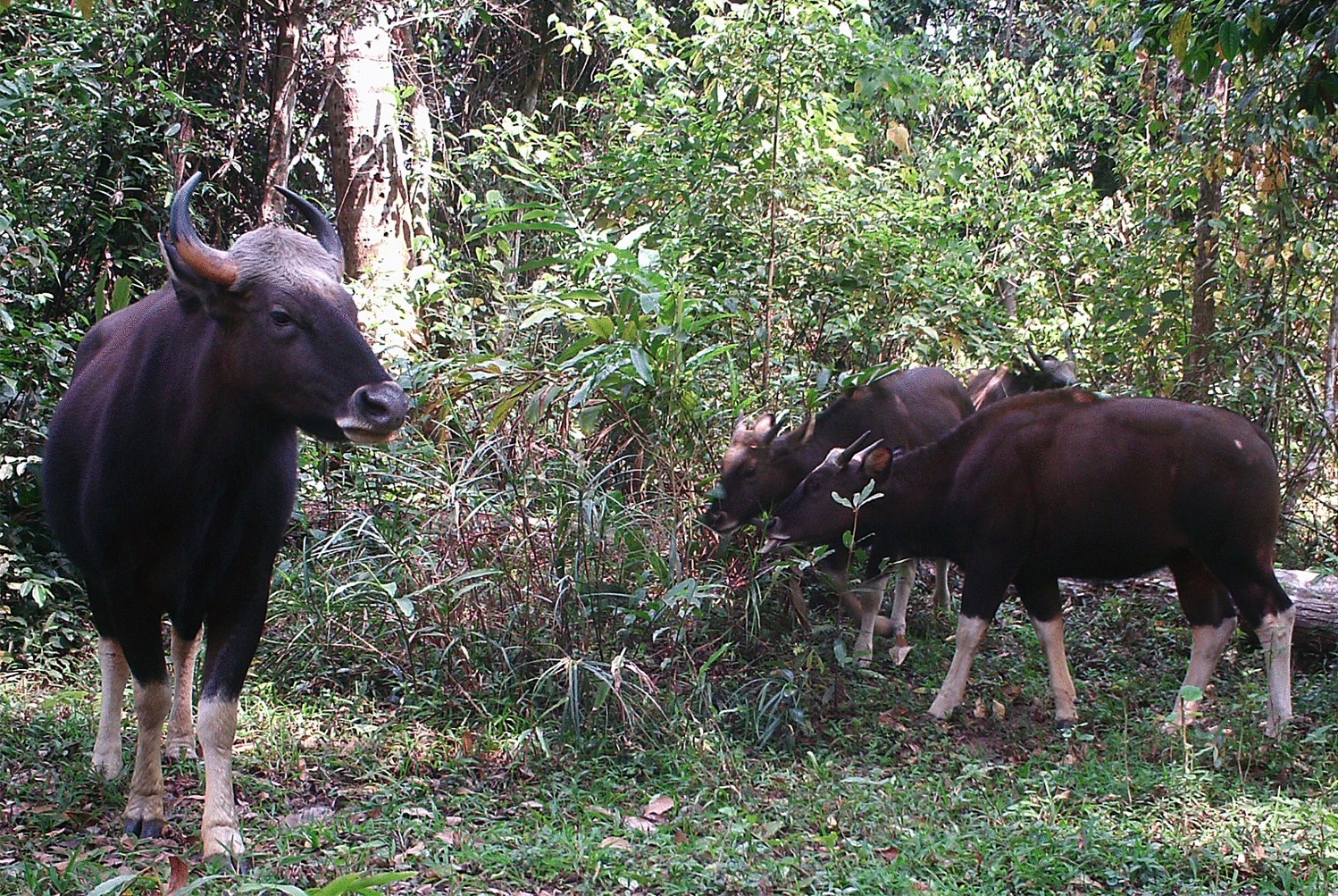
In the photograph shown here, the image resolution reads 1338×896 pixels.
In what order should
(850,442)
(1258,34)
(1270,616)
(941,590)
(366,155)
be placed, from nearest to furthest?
(1258,34) → (1270,616) → (850,442) → (941,590) → (366,155)

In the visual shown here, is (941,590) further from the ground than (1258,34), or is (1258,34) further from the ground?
(1258,34)

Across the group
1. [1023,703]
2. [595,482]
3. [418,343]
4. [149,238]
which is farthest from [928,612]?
[149,238]

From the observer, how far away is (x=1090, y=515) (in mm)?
6270

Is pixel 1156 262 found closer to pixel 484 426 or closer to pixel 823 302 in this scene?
pixel 823 302

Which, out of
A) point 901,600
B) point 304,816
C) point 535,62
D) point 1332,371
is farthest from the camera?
point 535,62

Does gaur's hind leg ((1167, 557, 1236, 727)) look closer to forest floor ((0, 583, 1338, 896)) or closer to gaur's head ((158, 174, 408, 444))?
forest floor ((0, 583, 1338, 896))

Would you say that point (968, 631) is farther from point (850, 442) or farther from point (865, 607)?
point (850, 442)

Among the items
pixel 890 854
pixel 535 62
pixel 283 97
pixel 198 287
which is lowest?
pixel 890 854

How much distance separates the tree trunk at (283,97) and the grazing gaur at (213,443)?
5.19 metres

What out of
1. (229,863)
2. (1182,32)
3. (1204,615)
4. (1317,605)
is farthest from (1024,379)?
(229,863)

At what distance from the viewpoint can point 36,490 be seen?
282 inches

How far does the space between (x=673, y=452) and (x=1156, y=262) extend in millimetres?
4382

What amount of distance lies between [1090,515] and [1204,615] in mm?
756

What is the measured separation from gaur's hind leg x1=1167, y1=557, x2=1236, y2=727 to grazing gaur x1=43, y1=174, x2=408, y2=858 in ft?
13.6
